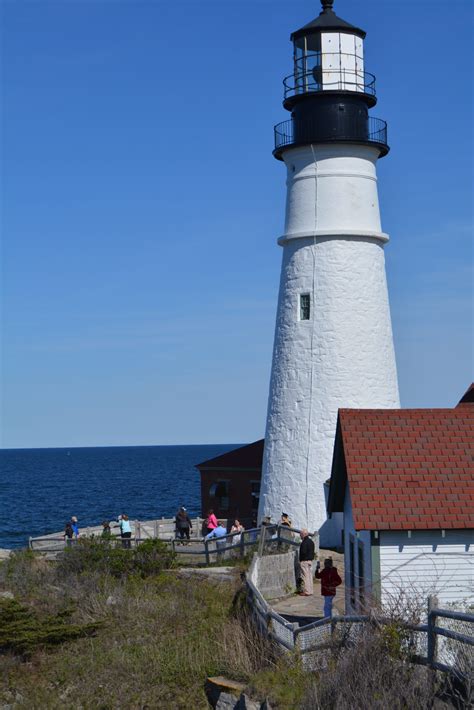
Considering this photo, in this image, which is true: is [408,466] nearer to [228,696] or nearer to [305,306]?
[228,696]

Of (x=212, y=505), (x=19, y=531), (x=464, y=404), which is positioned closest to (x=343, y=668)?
(x=464, y=404)

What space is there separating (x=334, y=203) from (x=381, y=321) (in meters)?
3.24

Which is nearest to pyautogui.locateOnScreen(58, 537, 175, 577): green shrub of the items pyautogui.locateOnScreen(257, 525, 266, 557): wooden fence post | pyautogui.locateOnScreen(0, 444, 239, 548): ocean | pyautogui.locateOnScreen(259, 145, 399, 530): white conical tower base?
pyautogui.locateOnScreen(257, 525, 266, 557): wooden fence post

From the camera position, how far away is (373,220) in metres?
27.5

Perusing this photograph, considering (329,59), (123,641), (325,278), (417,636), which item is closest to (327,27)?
(329,59)

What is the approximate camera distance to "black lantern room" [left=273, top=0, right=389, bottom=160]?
2688cm

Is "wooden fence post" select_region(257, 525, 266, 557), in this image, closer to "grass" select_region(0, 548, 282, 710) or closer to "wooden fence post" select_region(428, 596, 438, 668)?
"grass" select_region(0, 548, 282, 710)

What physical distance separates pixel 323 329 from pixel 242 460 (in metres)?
8.09

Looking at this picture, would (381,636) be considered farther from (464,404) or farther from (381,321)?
(381,321)

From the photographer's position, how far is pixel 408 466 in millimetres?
17953

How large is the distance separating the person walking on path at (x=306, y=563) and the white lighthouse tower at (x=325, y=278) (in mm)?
5440

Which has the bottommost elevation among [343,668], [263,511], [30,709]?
[30,709]

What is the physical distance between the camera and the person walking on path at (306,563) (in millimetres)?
20656

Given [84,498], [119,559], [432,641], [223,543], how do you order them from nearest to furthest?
[432,641], [119,559], [223,543], [84,498]
